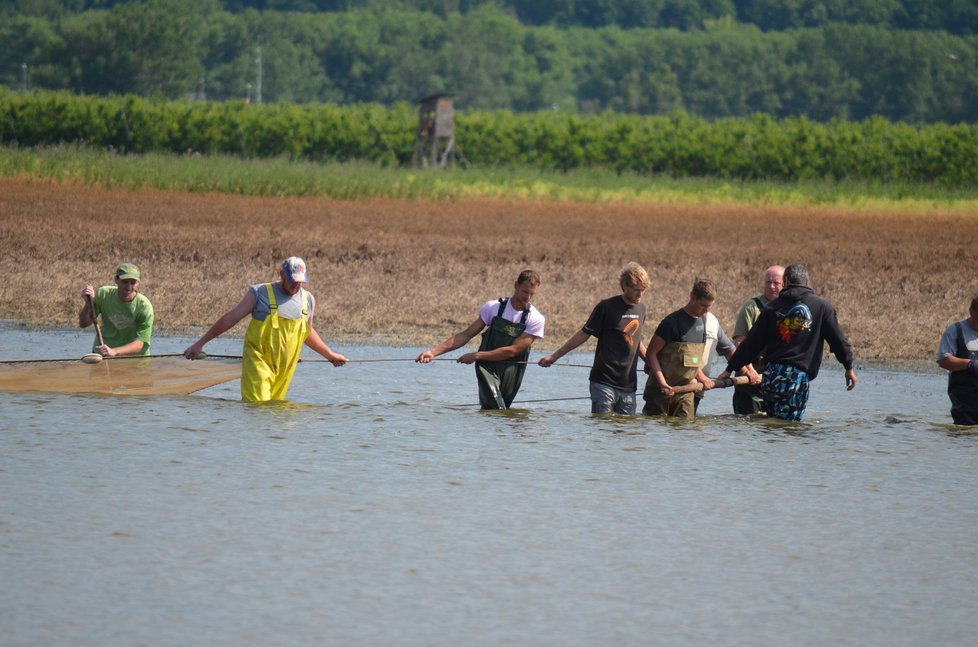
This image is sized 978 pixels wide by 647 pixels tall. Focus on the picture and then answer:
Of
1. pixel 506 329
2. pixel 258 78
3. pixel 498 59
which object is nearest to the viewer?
pixel 506 329

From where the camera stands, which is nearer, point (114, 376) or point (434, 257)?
point (114, 376)

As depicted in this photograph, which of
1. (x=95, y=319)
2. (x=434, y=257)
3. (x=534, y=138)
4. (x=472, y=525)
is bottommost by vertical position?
(x=472, y=525)

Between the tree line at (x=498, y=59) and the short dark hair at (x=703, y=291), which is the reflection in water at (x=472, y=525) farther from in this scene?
the tree line at (x=498, y=59)

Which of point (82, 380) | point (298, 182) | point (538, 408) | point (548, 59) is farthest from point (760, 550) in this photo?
point (548, 59)

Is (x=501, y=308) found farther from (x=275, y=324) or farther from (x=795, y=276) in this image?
(x=795, y=276)

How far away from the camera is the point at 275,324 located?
11492 millimetres

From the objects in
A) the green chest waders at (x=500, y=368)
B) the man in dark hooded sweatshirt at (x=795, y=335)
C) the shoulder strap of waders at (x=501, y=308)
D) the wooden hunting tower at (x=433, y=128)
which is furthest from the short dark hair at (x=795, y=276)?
the wooden hunting tower at (x=433, y=128)

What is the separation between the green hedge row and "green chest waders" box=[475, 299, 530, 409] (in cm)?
5024

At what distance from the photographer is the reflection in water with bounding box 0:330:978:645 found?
24.2 ft

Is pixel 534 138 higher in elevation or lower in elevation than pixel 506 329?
higher

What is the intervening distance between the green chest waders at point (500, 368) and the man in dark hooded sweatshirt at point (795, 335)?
1.79 metres

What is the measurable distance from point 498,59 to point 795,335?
129758 mm

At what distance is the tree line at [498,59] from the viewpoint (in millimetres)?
110938

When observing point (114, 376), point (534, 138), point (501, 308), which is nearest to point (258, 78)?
point (534, 138)
